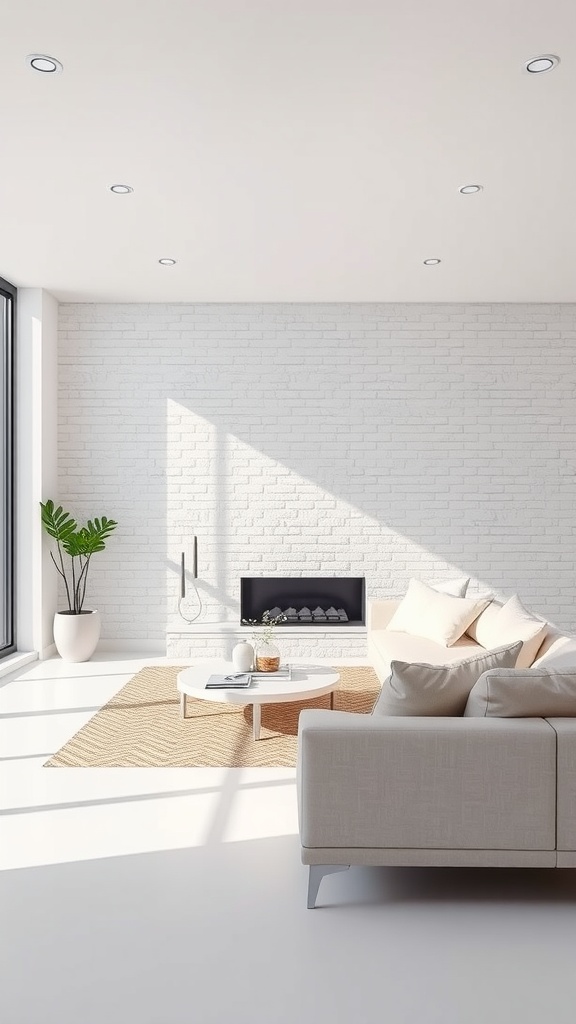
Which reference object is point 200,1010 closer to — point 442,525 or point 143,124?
point 143,124

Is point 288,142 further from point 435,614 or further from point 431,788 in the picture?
point 435,614

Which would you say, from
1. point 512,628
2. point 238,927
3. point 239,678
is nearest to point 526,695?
point 238,927

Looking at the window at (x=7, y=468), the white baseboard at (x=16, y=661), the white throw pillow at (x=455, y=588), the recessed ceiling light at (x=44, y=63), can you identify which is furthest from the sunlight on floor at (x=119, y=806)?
the recessed ceiling light at (x=44, y=63)

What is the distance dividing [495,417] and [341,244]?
240 cm

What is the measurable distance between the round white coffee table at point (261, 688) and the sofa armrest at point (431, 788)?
1.74 m

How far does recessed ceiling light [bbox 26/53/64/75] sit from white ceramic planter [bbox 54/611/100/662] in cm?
433

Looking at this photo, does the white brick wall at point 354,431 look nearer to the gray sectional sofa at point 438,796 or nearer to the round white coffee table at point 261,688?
the round white coffee table at point 261,688

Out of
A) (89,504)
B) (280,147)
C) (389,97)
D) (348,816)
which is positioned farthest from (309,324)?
(348,816)

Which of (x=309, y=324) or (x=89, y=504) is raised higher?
(x=309, y=324)

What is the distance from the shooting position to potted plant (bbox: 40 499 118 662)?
6.63 m

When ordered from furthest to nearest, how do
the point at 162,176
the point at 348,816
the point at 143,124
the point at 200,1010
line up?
the point at 162,176 → the point at 143,124 → the point at 348,816 → the point at 200,1010

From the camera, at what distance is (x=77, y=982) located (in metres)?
2.21

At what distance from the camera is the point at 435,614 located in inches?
223

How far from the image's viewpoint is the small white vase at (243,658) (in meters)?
4.90
